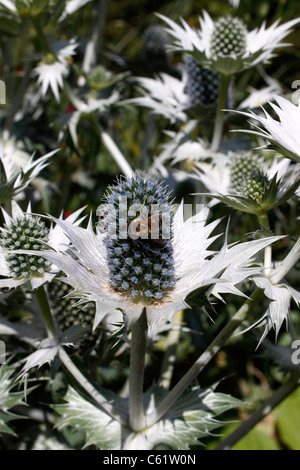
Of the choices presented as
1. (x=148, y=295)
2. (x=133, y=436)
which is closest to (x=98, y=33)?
(x=148, y=295)

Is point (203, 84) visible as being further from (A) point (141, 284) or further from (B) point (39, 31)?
(A) point (141, 284)

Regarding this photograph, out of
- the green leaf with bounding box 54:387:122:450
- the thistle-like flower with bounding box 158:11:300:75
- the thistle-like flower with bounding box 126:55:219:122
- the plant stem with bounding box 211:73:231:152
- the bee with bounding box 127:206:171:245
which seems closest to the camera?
the bee with bounding box 127:206:171:245

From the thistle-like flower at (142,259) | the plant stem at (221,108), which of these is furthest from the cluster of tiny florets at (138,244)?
the plant stem at (221,108)

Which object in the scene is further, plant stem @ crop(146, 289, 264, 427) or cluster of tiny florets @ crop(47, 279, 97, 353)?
cluster of tiny florets @ crop(47, 279, 97, 353)

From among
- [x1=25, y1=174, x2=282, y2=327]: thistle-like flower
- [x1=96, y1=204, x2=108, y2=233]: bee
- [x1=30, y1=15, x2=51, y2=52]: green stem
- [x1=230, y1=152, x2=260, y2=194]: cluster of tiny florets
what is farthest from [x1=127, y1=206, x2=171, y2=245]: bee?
[x1=30, y1=15, x2=51, y2=52]: green stem

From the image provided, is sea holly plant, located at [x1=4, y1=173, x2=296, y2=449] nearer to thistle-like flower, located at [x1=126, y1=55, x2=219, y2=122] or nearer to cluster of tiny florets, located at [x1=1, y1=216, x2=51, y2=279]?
cluster of tiny florets, located at [x1=1, y1=216, x2=51, y2=279]

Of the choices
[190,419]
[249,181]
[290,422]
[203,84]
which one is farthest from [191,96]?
[290,422]
